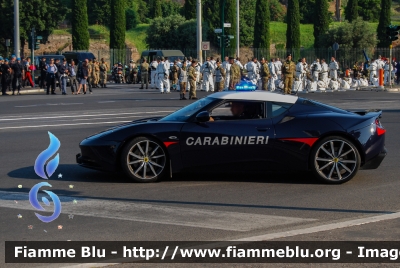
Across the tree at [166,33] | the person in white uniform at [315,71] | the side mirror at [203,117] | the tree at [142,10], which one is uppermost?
the tree at [142,10]

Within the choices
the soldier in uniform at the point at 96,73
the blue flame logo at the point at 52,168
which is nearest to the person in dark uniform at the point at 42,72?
the soldier in uniform at the point at 96,73

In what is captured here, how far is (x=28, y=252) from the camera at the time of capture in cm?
684

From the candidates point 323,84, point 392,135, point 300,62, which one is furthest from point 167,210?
point 323,84

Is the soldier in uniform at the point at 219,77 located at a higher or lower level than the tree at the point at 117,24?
lower

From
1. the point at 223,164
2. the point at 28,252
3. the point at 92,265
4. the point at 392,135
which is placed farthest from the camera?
the point at 392,135

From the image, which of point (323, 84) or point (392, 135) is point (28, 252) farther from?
point (323, 84)

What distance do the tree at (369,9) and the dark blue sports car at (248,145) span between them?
8156 cm

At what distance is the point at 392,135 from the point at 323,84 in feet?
74.9

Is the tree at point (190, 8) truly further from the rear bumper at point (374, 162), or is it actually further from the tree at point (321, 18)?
the rear bumper at point (374, 162)

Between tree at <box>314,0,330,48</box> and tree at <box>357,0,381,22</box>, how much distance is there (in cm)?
1962

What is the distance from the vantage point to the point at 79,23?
63281mm

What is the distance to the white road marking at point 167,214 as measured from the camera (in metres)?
8.05

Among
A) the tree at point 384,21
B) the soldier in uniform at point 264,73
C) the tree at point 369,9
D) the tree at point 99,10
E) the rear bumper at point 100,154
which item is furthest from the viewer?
the tree at point 369,9

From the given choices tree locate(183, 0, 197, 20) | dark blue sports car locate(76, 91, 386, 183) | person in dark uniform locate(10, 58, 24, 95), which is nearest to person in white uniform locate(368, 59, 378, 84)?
person in dark uniform locate(10, 58, 24, 95)
